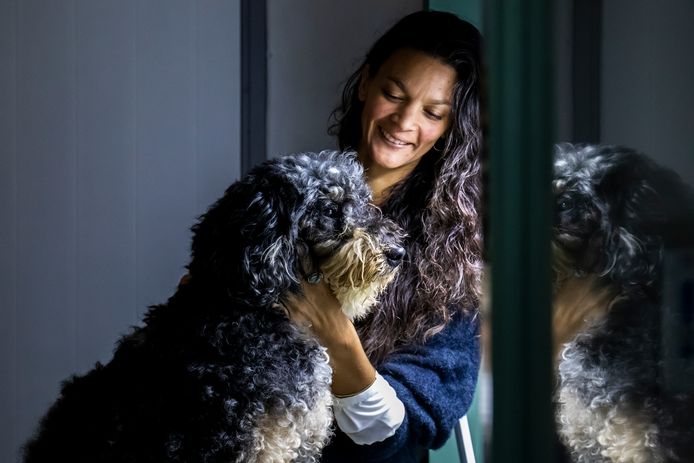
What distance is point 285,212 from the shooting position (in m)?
1.54

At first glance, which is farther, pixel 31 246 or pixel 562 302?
pixel 31 246

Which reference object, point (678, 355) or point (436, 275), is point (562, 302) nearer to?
point (678, 355)

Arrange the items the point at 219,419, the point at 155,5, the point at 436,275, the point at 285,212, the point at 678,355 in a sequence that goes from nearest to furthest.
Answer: the point at 678,355, the point at 219,419, the point at 285,212, the point at 436,275, the point at 155,5

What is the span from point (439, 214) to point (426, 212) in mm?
27

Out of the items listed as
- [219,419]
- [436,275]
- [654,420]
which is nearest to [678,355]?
[654,420]

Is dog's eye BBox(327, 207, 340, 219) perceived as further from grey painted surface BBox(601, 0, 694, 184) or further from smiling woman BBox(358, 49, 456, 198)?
grey painted surface BBox(601, 0, 694, 184)

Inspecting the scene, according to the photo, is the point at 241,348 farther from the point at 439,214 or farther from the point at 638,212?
the point at 638,212

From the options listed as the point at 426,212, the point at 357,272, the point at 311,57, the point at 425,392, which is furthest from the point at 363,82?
the point at 311,57

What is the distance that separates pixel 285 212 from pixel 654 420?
0.93m

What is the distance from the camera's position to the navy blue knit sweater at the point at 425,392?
63.7 inches

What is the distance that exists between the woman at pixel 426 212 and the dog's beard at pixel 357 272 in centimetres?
13

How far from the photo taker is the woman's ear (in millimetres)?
1945

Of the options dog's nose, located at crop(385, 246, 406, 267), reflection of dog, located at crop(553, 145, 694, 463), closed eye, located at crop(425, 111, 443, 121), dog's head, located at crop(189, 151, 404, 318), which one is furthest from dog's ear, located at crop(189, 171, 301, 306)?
reflection of dog, located at crop(553, 145, 694, 463)

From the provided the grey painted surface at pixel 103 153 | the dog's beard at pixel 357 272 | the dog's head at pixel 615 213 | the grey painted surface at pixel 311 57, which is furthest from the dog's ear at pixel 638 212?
the grey painted surface at pixel 103 153
